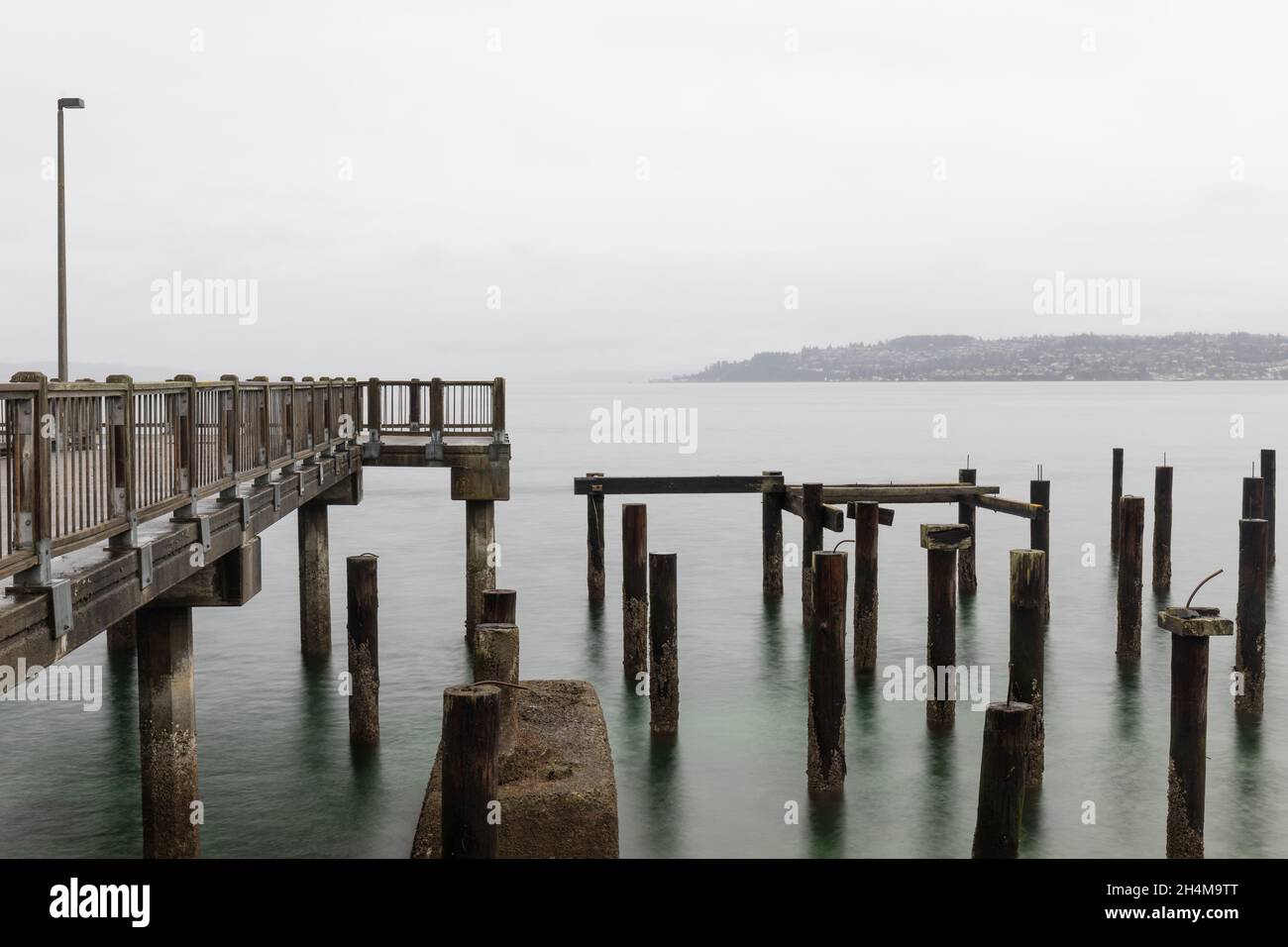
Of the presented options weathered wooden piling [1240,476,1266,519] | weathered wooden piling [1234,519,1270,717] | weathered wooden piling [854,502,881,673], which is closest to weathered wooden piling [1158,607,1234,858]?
weathered wooden piling [1234,519,1270,717]

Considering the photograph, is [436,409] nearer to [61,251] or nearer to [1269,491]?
[61,251]

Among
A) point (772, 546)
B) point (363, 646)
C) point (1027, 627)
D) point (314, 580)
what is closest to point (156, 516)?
point (363, 646)

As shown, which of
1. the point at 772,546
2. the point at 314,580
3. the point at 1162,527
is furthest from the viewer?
the point at 1162,527

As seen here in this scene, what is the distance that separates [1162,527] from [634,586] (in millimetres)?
15385

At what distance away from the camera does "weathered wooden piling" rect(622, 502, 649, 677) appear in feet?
60.6

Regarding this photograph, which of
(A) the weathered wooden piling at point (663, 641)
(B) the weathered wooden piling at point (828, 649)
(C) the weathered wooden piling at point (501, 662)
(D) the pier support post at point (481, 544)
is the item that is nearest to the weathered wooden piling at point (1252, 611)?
(B) the weathered wooden piling at point (828, 649)

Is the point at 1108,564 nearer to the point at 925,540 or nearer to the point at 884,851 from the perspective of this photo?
the point at 925,540

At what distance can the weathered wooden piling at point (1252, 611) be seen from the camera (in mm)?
17219

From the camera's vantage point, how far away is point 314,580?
22297mm

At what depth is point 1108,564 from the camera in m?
34.7

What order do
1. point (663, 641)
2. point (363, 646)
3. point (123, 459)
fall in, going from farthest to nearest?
point (663, 641), point (363, 646), point (123, 459)

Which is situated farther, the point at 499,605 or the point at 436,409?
the point at 436,409

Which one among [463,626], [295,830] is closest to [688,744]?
[295,830]
